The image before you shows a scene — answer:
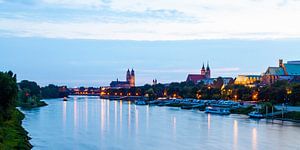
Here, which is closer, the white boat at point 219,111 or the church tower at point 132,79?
the white boat at point 219,111

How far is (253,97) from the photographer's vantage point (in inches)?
2173

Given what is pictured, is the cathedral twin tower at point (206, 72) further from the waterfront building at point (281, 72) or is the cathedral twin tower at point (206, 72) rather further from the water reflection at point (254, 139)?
the water reflection at point (254, 139)

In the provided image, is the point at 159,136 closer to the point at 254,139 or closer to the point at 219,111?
the point at 254,139

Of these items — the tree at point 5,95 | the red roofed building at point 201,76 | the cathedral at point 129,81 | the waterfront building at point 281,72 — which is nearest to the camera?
the tree at point 5,95

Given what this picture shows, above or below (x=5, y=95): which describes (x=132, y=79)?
above

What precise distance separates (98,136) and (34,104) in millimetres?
32353

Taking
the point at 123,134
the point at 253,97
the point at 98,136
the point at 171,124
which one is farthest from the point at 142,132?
the point at 253,97

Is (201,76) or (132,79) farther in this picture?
(132,79)

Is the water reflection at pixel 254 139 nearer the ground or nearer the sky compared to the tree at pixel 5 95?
nearer the ground

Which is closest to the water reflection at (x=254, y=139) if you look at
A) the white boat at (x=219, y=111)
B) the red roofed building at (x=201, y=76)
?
the white boat at (x=219, y=111)

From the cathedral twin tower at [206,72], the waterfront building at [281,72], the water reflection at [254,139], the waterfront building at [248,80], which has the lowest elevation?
the water reflection at [254,139]

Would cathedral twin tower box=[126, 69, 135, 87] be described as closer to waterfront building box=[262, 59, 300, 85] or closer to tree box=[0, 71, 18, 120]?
waterfront building box=[262, 59, 300, 85]

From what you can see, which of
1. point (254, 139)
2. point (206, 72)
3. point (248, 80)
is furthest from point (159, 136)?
point (206, 72)

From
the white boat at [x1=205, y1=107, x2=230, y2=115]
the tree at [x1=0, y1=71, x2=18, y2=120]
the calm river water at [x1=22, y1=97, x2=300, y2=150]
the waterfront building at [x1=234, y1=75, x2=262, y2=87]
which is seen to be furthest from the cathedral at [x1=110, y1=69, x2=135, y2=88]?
the tree at [x1=0, y1=71, x2=18, y2=120]
